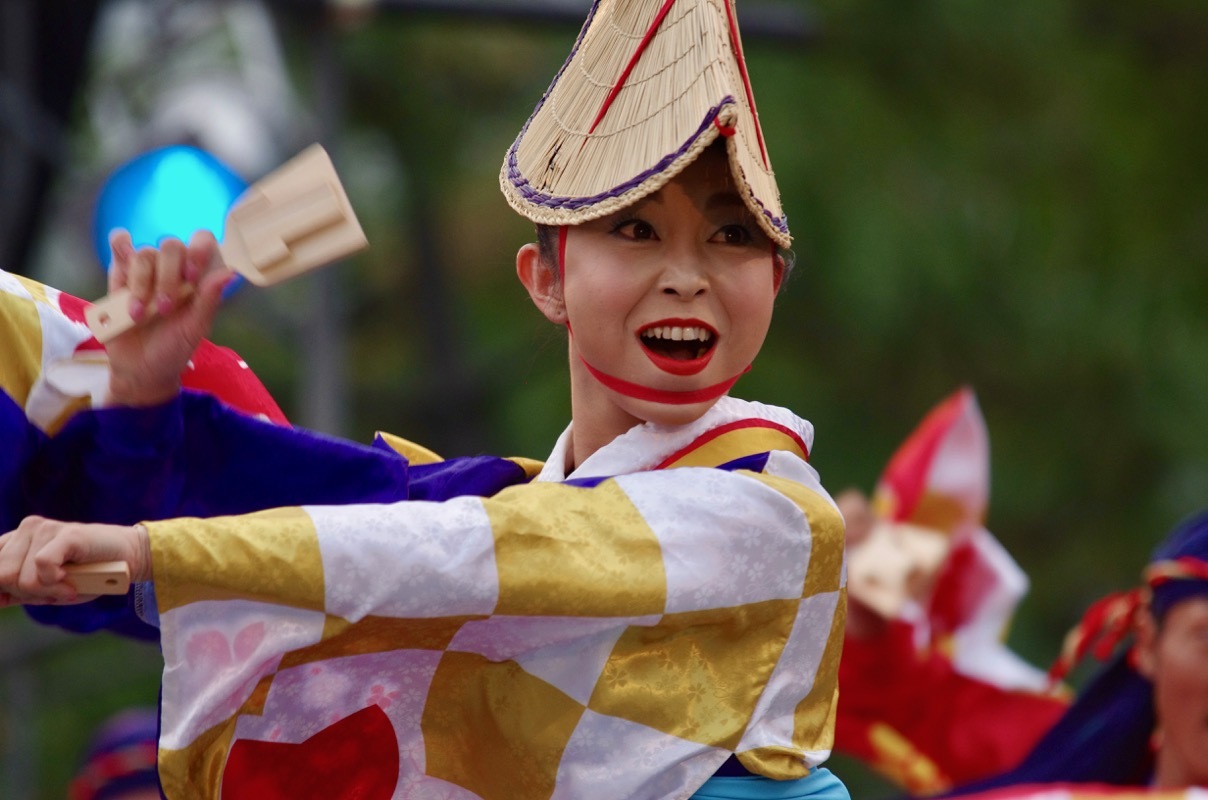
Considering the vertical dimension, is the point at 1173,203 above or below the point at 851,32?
below

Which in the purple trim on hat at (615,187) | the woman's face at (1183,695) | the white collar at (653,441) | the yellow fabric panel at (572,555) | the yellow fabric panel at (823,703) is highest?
the purple trim on hat at (615,187)

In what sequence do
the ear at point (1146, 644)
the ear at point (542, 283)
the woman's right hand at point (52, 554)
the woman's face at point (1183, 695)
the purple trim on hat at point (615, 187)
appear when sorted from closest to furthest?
1. the woman's right hand at point (52, 554)
2. the purple trim on hat at point (615, 187)
3. the ear at point (542, 283)
4. the woman's face at point (1183, 695)
5. the ear at point (1146, 644)

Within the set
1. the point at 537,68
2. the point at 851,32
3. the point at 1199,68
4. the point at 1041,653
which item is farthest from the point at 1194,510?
the point at 537,68

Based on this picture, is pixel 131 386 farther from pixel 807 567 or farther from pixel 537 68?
pixel 537 68

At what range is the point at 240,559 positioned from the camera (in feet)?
5.57

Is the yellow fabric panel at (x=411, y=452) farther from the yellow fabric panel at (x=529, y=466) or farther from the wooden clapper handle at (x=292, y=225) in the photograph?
the wooden clapper handle at (x=292, y=225)

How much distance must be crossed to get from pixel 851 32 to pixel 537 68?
148cm

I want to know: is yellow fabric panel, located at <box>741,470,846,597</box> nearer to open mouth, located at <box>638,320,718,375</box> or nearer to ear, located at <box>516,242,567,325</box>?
open mouth, located at <box>638,320,718,375</box>

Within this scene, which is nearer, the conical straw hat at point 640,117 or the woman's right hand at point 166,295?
the woman's right hand at point 166,295

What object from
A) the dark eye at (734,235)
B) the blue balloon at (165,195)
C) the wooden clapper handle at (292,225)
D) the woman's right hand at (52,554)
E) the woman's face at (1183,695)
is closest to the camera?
the woman's right hand at (52,554)

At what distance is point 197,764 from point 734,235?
789 mm

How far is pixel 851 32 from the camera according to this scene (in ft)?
26.2

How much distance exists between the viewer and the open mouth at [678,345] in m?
2.02

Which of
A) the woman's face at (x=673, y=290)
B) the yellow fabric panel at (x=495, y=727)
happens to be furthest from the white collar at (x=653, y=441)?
the yellow fabric panel at (x=495, y=727)
